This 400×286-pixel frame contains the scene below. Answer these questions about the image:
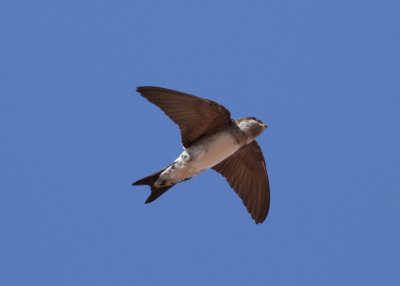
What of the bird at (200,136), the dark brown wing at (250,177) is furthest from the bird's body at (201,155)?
the dark brown wing at (250,177)

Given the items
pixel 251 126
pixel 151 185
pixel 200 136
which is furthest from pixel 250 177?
pixel 151 185

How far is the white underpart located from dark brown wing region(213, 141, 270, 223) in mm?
A: 623

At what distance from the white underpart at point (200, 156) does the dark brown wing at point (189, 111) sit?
106mm

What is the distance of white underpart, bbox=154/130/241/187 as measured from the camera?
7.86 m

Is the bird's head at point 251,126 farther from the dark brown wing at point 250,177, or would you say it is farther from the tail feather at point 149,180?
the tail feather at point 149,180

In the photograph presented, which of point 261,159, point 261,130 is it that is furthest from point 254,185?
point 261,130

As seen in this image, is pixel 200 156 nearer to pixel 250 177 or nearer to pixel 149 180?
pixel 149 180

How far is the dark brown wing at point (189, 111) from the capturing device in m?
7.49

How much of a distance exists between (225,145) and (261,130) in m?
0.44

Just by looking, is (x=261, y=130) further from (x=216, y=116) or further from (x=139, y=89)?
(x=139, y=89)

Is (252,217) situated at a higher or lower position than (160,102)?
lower

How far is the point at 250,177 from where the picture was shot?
341 inches

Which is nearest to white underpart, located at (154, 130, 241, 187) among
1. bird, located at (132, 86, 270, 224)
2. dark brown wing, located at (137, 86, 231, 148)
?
bird, located at (132, 86, 270, 224)

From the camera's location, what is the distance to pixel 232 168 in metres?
8.62
